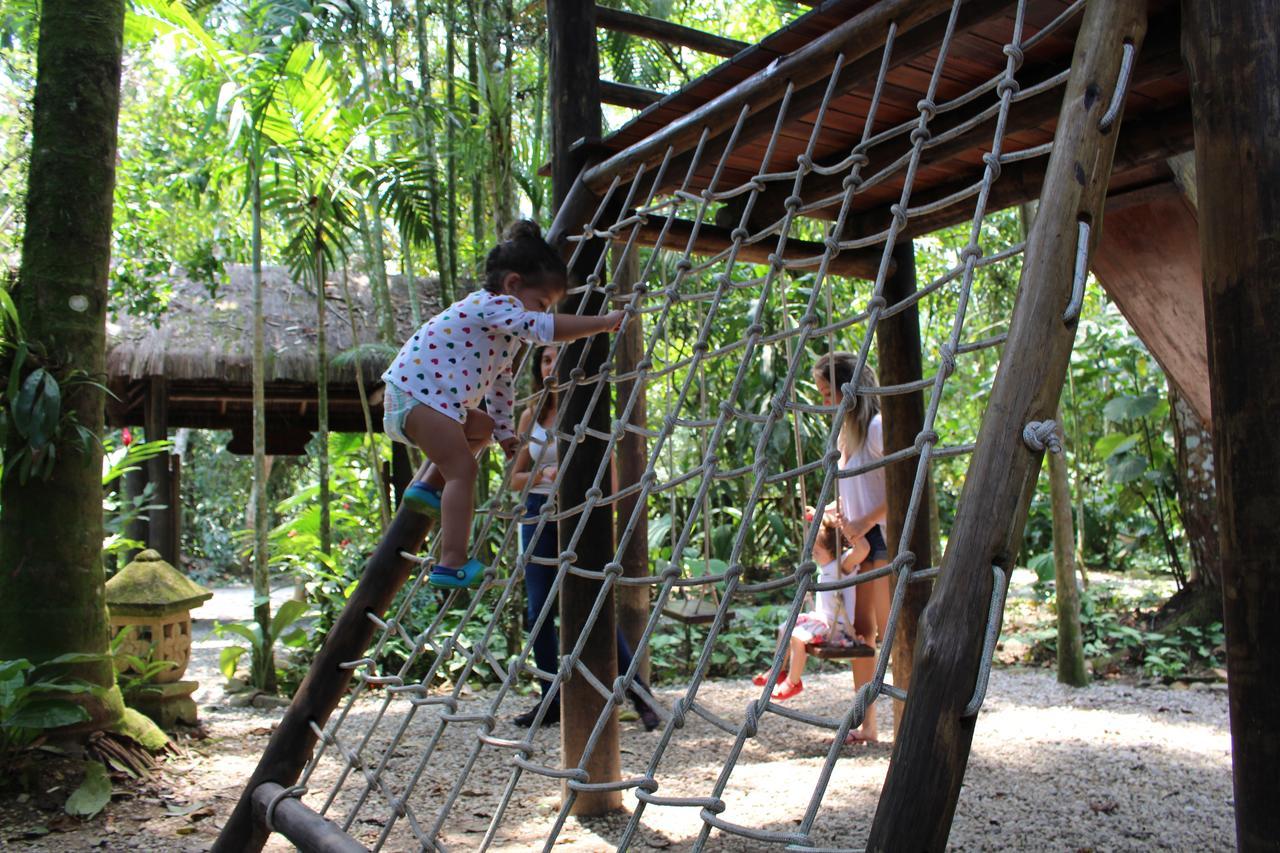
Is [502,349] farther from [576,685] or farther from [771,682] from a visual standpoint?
[771,682]

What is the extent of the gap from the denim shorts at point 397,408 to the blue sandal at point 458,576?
13.0 inches

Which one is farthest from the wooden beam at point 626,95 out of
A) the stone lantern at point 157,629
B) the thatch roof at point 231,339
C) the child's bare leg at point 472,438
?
the thatch roof at point 231,339

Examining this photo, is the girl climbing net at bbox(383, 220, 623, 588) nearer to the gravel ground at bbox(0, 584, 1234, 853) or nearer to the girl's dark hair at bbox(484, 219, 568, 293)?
the girl's dark hair at bbox(484, 219, 568, 293)

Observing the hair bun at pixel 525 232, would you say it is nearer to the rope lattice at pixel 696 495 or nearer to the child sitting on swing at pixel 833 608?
the rope lattice at pixel 696 495

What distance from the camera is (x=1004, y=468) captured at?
1232mm

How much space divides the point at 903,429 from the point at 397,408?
1672 mm

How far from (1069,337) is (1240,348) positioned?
305 millimetres

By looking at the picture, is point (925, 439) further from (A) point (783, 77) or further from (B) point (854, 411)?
(B) point (854, 411)

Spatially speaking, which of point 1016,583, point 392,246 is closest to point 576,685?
point 1016,583

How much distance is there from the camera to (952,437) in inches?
349

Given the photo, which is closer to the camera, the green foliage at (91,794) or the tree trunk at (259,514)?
the green foliage at (91,794)

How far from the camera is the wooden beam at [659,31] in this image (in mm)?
3316

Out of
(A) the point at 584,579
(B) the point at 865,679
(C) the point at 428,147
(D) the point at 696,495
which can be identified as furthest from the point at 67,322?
(C) the point at 428,147

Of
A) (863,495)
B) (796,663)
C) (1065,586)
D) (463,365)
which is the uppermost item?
(463,365)
